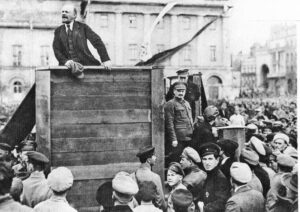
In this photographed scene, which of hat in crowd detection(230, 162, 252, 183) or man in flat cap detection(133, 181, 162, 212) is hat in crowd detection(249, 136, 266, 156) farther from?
man in flat cap detection(133, 181, 162, 212)

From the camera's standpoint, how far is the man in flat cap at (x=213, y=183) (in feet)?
13.5

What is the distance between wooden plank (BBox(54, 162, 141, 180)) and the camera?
4293 mm

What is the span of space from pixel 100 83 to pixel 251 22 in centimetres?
204

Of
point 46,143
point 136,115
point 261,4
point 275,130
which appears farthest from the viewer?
point 275,130

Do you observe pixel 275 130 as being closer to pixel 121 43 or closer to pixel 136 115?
pixel 136 115

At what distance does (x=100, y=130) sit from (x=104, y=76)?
0.59 meters

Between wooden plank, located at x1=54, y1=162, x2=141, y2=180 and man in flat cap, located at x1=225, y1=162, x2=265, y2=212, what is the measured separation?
1245mm

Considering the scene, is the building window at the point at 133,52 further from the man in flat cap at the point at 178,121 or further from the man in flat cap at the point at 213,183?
the man in flat cap at the point at 213,183

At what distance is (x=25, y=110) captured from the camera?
467 cm

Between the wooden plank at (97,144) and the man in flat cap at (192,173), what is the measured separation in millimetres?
461

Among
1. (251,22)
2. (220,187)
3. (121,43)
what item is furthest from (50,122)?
(121,43)

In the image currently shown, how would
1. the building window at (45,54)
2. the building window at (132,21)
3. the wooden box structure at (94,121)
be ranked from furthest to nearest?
the building window at (45,54)
the building window at (132,21)
the wooden box structure at (94,121)

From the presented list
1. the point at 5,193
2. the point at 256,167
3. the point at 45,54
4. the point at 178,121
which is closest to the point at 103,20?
the point at 45,54

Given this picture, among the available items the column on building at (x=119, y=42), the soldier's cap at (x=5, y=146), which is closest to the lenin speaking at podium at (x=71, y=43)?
the soldier's cap at (x=5, y=146)
